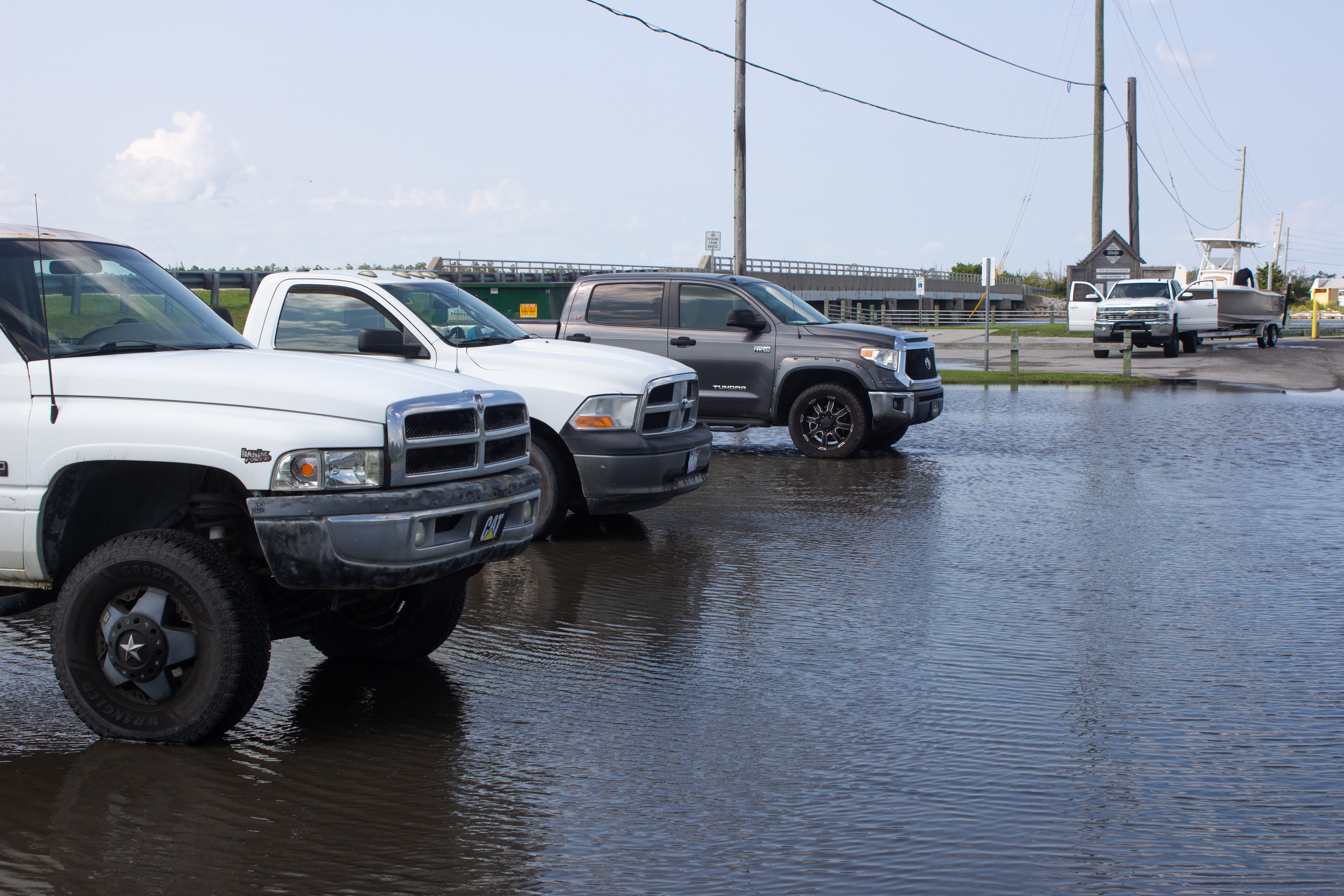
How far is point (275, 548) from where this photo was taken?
14.6ft

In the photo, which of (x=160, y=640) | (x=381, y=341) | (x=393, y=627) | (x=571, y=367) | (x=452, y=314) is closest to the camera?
(x=160, y=640)

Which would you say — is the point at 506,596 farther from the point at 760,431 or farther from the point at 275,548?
→ the point at 760,431

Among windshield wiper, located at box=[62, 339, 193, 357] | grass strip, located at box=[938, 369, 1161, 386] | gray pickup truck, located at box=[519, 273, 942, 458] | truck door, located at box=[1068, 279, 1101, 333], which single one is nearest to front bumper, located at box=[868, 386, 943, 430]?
gray pickup truck, located at box=[519, 273, 942, 458]

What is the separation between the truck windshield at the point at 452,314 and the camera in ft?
29.2

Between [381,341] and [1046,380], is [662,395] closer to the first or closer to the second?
[381,341]

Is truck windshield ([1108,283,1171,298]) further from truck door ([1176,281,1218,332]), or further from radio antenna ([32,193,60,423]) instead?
radio antenna ([32,193,60,423])

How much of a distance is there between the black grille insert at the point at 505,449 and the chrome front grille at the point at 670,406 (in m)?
3.17

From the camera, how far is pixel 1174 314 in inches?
1296

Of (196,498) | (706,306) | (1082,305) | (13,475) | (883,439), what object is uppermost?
(1082,305)

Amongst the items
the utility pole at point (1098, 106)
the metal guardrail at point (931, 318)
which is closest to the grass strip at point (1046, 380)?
the utility pole at point (1098, 106)

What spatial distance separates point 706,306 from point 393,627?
8.20 metres

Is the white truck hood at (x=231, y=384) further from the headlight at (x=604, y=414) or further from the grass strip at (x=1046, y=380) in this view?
the grass strip at (x=1046, y=380)

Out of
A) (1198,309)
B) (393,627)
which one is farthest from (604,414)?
(1198,309)

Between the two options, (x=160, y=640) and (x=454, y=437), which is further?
(x=454, y=437)
